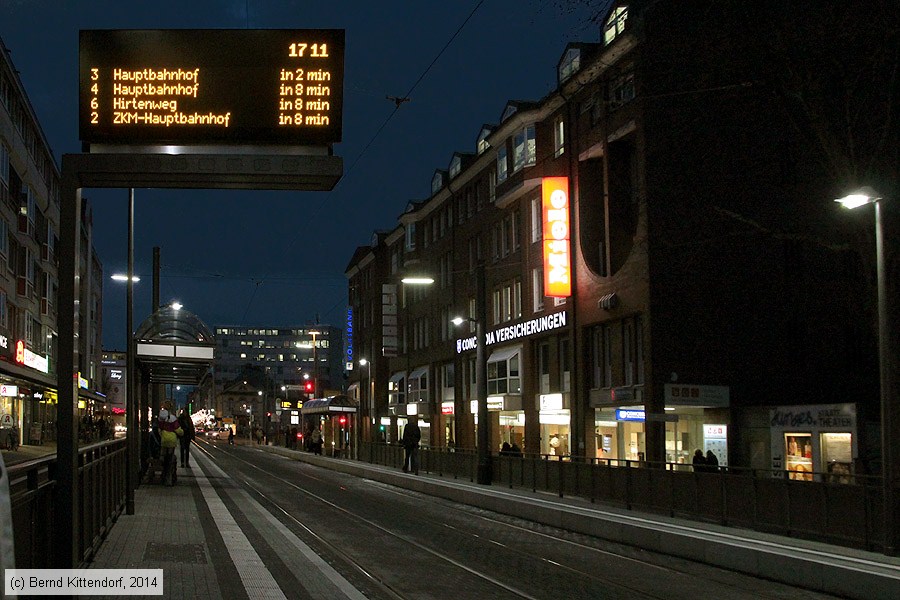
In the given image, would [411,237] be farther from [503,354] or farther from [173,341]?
[173,341]

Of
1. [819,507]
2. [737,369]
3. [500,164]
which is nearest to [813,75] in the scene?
[819,507]

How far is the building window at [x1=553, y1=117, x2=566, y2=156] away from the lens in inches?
1558

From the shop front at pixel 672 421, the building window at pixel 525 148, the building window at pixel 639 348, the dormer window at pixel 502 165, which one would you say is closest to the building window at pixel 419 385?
the dormer window at pixel 502 165

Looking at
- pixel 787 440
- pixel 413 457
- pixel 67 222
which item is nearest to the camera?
pixel 67 222

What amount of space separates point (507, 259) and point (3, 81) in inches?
865

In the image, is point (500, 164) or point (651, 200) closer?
point (651, 200)

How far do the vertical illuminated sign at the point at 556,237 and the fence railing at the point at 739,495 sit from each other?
10981 millimetres

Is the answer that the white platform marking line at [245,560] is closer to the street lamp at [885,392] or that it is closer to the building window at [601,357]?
the street lamp at [885,392]

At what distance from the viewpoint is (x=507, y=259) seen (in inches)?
1842

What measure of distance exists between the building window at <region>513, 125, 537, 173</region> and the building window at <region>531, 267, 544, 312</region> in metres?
4.27

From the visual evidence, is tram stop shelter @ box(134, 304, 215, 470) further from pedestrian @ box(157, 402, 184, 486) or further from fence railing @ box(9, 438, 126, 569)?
fence railing @ box(9, 438, 126, 569)

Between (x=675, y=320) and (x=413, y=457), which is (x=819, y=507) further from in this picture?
(x=413, y=457)

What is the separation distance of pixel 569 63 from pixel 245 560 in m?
30.8

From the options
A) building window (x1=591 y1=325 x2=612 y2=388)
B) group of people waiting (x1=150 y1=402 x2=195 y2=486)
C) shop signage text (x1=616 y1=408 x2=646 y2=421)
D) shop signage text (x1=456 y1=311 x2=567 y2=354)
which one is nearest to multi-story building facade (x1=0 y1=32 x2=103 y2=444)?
group of people waiting (x1=150 y1=402 x2=195 y2=486)
